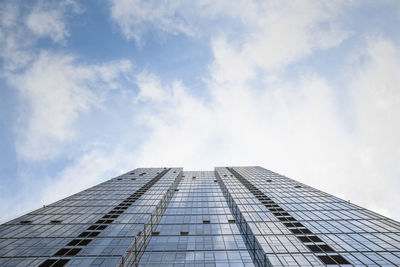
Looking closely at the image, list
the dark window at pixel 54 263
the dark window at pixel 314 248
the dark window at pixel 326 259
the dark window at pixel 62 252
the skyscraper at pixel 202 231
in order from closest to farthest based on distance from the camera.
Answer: the dark window at pixel 54 263 < the dark window at pixel 326 259 < the skyscraper at pixel 202 231 < the dark window at pixel 62 252 < the dark window at pixel 314 248

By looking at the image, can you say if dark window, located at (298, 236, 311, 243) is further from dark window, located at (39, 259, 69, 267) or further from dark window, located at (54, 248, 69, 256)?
dark window, located at (54, 248, 69, 256)

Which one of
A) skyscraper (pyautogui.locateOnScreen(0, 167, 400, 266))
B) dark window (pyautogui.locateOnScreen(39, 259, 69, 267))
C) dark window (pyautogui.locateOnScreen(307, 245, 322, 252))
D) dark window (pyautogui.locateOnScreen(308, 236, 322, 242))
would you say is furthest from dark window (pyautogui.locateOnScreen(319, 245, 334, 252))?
dark window (pyautogui.locateOnScreen(39, 259, 69, 267))

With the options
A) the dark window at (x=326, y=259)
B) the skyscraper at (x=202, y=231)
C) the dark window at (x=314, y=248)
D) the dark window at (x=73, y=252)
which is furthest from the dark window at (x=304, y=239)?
the dark window at (x=73, y=252)

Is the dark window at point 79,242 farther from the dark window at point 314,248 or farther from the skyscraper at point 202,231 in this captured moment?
the dark window at point 314,248

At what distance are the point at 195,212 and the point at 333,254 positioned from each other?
3122cm

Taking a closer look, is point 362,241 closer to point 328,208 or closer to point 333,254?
point 333,254

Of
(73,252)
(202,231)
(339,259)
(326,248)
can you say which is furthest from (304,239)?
(73,252)

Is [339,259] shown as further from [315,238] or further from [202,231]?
[202,231]

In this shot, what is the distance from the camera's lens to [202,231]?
44.5 m

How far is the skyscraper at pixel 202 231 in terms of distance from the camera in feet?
108

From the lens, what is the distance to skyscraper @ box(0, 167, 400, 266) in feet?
108

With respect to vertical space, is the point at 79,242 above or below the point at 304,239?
above

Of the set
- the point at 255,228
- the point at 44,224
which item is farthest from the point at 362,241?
the point at 44,224

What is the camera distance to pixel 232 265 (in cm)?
3303
